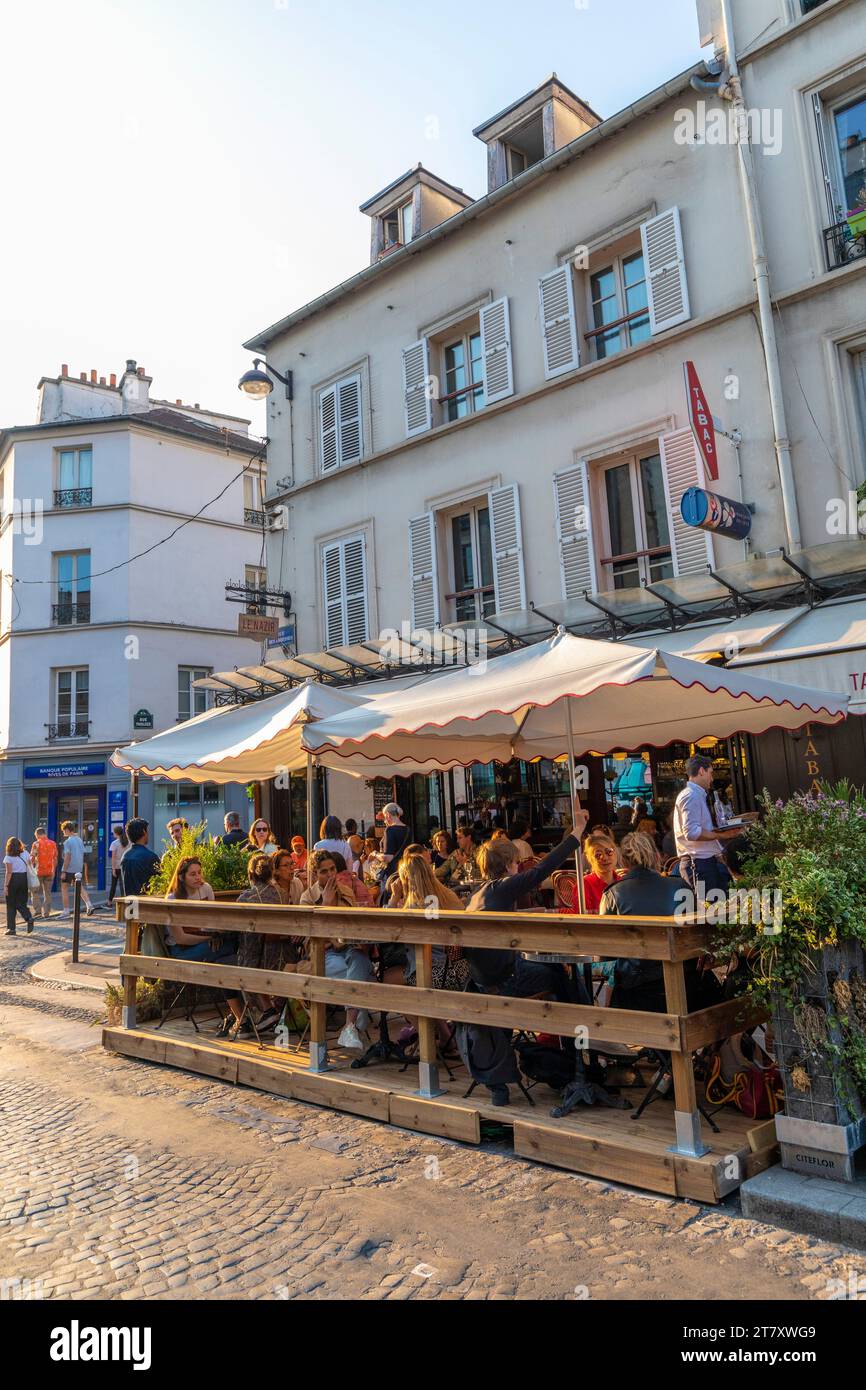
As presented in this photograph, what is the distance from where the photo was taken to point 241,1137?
5172 millimetres

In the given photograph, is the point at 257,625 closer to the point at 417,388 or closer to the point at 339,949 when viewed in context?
the point at 417,388

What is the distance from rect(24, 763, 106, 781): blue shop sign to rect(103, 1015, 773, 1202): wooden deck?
19.3m

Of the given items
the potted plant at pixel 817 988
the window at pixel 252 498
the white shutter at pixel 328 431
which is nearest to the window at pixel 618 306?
the white shutter at pixel 328 431

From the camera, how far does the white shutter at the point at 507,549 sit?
12320mm

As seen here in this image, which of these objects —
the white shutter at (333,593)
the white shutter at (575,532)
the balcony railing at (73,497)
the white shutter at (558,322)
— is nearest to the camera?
the white shutter at (575,532)

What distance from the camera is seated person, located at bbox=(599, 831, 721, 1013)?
15.7ft

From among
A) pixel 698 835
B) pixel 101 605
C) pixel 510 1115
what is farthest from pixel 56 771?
pixel 510 1115

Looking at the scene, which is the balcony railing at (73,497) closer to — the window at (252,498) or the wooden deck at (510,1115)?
the window at (252,498)

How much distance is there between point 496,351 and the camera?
1291 centimetres

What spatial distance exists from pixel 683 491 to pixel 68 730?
20.1 meters

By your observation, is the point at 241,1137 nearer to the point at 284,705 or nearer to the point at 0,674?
the point at 284,705

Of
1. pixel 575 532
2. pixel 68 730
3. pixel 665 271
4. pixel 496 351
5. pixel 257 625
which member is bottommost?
pixel 68 730
